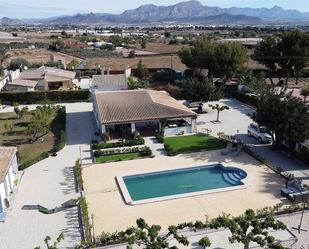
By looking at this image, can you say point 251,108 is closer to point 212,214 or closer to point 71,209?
point 212,214

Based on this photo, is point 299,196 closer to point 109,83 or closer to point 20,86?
point 109,83

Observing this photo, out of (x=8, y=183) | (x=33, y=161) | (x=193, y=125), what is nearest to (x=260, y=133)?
(x=193, y=125)

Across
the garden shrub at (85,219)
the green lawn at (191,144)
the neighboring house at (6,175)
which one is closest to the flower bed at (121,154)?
the green lawn at (191,144)

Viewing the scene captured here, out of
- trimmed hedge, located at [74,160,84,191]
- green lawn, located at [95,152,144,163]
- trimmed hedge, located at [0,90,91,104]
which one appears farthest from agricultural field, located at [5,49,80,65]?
trimmed hedge, located at [74,160,84,191]

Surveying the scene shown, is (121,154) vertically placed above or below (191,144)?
below

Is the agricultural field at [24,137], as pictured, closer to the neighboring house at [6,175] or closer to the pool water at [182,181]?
the neighboring house at [6,175]

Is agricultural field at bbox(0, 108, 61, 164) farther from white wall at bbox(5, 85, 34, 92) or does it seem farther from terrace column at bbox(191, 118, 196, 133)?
terrace column at bbox(191, 118, 196, 133)

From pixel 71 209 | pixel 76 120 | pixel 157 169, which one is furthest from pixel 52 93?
pixel 71 209
